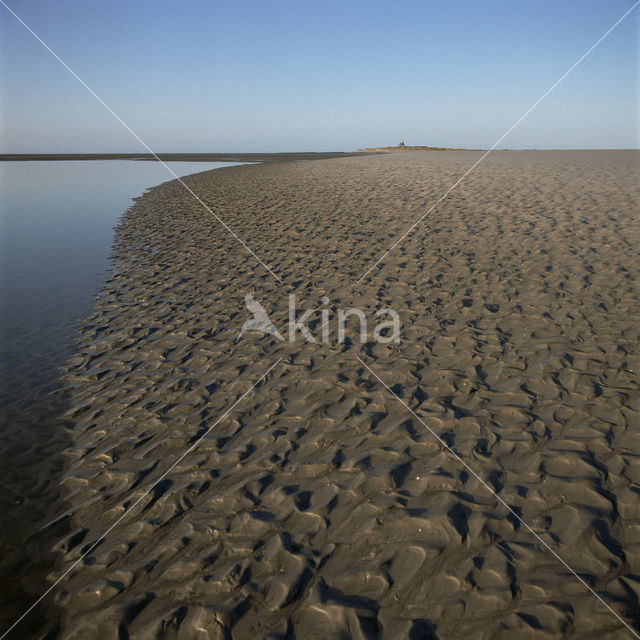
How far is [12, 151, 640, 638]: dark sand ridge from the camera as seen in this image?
364 cm

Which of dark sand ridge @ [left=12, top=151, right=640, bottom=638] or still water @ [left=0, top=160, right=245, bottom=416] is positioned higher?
dark sand ridge @ [left=12, top=151, right=640, bottom=638]

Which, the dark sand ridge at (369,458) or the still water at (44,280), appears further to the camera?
the still water at (44,280)

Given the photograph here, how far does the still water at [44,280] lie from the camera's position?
7.86 metres

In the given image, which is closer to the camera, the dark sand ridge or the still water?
the dark sand ridge

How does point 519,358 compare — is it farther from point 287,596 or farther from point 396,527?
point 287,596

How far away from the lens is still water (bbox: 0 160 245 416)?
25.8 feet

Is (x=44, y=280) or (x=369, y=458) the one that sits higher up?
(x=369, y=458)

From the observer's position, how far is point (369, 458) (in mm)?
5172

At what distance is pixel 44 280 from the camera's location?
Answer: 1329 centimetres

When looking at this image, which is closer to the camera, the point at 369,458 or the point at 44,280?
the point at 369,458

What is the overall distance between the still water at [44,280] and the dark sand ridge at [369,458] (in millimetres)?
648

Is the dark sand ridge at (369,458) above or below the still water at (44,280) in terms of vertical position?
above

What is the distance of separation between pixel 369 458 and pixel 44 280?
11.8 m

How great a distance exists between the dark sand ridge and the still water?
2.13 ft
